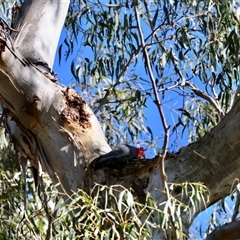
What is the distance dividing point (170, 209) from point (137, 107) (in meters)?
2.17

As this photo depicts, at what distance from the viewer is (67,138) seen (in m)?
2.40

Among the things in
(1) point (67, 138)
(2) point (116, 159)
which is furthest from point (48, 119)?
(2) point (116, 159)

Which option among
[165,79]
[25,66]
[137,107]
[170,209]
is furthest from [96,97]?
[170,209]

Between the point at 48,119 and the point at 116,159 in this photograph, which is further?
the point at 48,119

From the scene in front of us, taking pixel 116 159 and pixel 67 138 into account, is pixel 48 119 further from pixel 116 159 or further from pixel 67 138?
pixel 116 159

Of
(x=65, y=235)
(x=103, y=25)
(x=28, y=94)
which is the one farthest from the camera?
(x=103, y=25)

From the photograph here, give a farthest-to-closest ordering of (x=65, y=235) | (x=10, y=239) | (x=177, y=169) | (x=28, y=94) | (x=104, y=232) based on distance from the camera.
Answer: (x=10, y=239) < (x=28, y=94) < (x=177, y=169) < (x=65, y=235) < (x=104, y=232)

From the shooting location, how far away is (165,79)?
3756 millimetres

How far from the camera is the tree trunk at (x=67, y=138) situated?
2.17 meters

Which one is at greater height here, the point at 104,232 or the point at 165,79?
the point at 165,79

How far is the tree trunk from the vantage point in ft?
7.11

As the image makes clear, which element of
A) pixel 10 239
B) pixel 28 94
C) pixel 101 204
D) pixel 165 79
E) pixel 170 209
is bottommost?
pixel 170 209

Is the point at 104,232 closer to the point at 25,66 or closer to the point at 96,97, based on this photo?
the point at 25,66

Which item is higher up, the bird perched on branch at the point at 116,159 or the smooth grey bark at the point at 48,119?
the smooth grey bark at the point at 48,119
